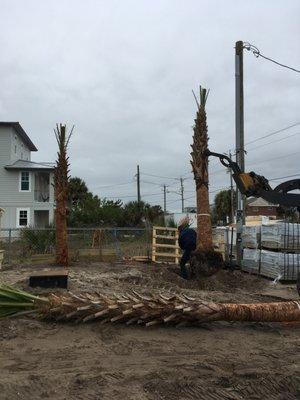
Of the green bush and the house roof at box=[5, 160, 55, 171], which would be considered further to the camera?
the house roof at box=[5, 160, 55, 171]

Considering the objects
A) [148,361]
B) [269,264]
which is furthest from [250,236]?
[148,361]

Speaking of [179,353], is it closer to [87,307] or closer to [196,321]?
[196,321]

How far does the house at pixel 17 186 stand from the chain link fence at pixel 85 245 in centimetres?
1837

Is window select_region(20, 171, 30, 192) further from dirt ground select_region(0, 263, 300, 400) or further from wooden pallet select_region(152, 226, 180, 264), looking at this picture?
dirt ground select_region(0, 263, 300, 400)

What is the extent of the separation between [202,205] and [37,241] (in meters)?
10.2

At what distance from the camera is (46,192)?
4441 cm

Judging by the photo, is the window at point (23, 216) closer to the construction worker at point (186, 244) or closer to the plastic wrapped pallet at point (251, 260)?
the plastic wrapped pallet at point (251, 260)

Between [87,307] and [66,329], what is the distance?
419 mm

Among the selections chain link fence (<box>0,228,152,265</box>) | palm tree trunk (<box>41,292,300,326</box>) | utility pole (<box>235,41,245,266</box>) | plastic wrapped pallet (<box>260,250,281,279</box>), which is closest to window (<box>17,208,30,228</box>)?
chain link fence (<box>0,228,152,265</box>)

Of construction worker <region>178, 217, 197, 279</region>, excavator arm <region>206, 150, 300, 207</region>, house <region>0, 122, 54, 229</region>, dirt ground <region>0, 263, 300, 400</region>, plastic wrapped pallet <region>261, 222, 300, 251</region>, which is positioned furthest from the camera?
house <region>0, 122, 54, 229</region>

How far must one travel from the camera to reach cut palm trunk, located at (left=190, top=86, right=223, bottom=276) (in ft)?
47.5

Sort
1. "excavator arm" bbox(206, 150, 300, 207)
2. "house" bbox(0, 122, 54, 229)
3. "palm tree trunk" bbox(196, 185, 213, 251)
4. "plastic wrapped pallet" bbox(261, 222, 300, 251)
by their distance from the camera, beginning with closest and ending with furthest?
"excavator arm" bbox(206, 150, 300, 207), "palm tree trunk" bbox(196, 185, 213, 251), "plastic wrapped pallet" bbox(261, 222, 300, 251), "house" bbox(0, 122, 54, 229)

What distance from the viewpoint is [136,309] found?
23.6 feet

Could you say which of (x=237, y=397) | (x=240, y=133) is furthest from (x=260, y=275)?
(x=237, y=397)
